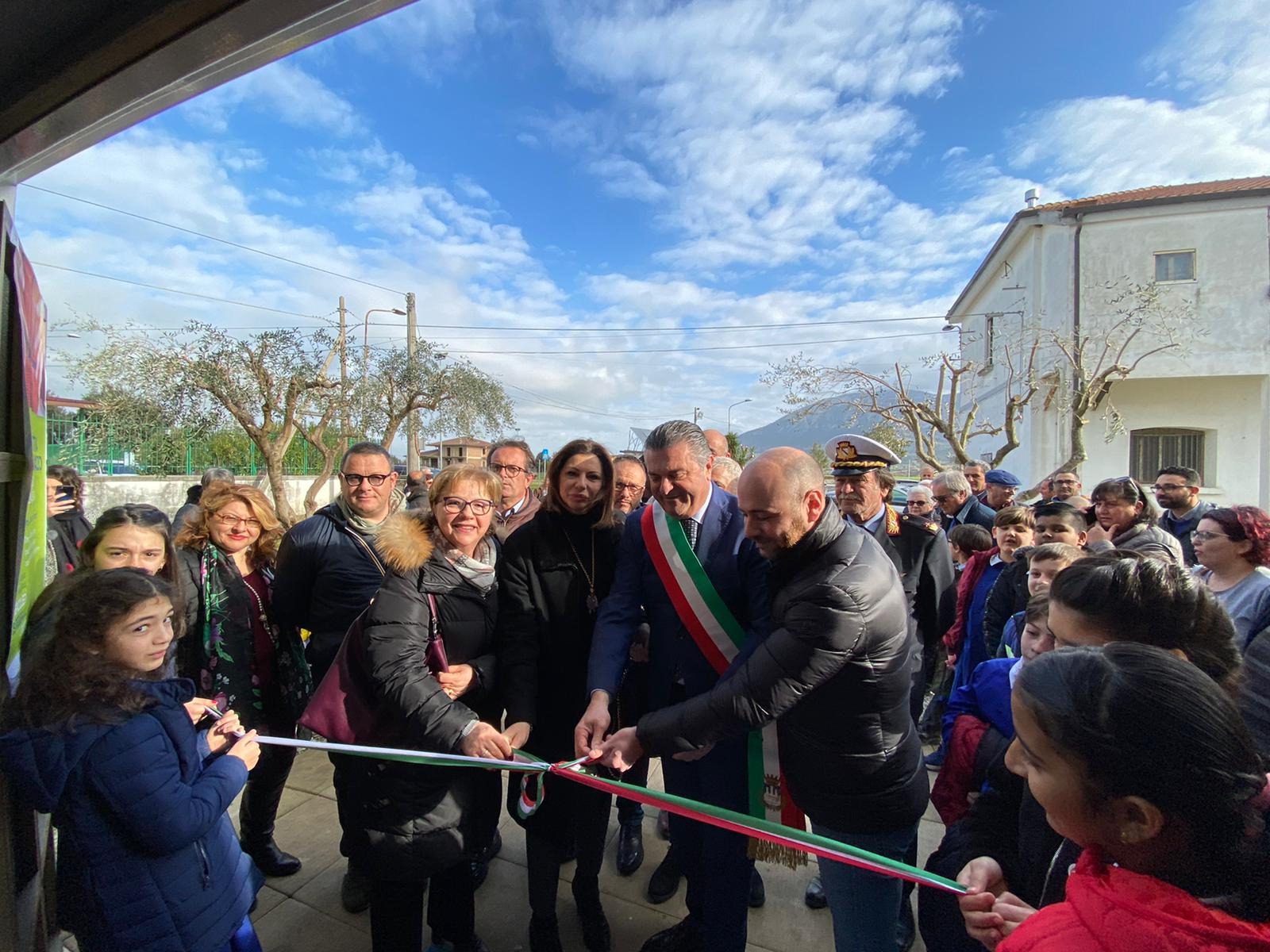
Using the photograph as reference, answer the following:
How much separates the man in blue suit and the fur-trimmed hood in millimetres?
704

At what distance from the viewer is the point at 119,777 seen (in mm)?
1516

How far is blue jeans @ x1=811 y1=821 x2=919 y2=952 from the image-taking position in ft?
5.97

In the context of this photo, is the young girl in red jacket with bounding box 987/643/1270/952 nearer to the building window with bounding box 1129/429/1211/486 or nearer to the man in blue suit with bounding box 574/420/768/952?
the man in blue suit with bounding box 574/420/768/952

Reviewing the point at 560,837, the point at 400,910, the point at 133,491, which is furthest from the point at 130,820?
the point at 133,491

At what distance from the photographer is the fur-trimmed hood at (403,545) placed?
208 centimetres

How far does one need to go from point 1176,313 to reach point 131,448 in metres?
26.5

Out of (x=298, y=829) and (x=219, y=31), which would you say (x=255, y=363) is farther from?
(x=219, y=31)

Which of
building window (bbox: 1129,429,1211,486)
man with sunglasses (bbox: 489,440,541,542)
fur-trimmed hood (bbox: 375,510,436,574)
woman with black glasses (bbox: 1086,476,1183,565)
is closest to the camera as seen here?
fur-trimmed hood (bbox: 375,510,436,574)

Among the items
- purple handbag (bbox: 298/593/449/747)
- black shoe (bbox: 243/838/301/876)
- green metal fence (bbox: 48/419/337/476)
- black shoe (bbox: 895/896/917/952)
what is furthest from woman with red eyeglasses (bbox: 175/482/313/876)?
green metal fence (bbox: 48/419/337/476)

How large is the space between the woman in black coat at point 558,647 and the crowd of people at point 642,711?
13 millimetres

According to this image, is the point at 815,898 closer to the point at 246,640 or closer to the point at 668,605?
the point at 668,605

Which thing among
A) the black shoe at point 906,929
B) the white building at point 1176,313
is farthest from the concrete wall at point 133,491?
the white building at point 1176,313

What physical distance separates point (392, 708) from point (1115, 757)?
1.91 m

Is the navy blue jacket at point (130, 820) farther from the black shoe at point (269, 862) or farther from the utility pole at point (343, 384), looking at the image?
the utility pole at point (343, 384)
